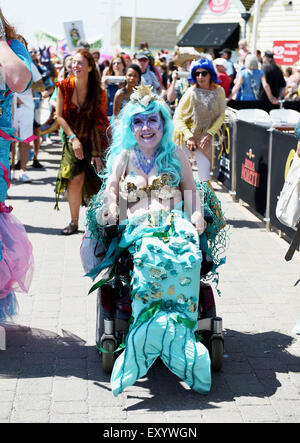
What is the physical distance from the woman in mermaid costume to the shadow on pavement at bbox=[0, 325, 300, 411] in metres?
0.17

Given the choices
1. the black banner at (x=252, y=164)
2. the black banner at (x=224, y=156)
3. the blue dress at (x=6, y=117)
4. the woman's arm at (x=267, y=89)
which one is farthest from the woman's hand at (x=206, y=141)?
Answer: the woman's arm at (x=267, y=89)

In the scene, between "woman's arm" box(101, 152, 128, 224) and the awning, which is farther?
the awning

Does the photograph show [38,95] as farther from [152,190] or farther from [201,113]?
[152,190]

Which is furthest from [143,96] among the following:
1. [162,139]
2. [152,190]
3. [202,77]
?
[202,77]

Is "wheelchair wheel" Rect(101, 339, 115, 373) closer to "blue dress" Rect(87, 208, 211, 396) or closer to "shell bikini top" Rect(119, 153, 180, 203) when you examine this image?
"blue dress" Rect(87, 208, 211, 396)

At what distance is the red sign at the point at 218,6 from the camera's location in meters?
31.7

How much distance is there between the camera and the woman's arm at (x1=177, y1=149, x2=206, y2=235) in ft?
14.8

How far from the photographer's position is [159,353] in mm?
4070

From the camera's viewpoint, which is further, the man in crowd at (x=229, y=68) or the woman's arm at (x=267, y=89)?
the man in crowd at (x=229, y=68)

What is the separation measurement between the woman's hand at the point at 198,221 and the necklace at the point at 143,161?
1.42 ft

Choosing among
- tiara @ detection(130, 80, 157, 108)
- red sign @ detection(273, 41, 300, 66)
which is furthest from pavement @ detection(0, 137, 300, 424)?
red sign @ detection(273, 41, 300, 66)

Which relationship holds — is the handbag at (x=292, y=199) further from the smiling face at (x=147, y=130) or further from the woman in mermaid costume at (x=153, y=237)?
the smiling face at (x=147, y=130)
